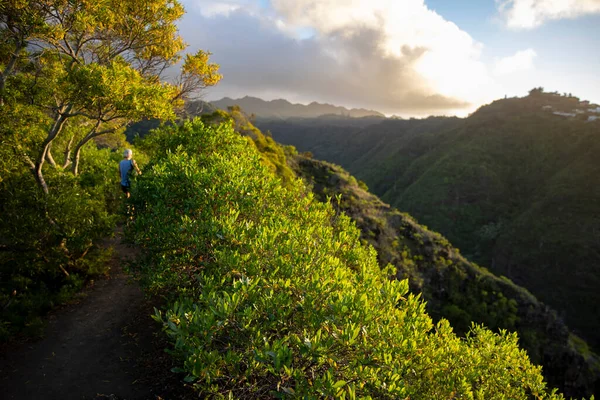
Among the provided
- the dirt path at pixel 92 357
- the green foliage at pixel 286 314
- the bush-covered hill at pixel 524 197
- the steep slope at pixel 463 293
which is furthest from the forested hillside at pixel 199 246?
the bush-covered hill at pixel 524 197

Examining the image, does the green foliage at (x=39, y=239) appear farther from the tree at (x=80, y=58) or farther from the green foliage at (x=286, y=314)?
the green foliage at (x=286, y=314)

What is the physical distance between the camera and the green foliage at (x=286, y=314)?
3.71 meters

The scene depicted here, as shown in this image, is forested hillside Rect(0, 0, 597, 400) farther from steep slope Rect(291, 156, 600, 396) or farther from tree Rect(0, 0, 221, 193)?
steep slope Rect(291, 156, 600, 396)

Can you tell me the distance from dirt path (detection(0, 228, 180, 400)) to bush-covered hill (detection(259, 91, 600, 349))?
287 feet

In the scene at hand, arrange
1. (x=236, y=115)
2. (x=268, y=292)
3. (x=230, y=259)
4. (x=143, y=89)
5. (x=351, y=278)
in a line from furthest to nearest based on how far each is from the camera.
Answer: (x=236, y=115) < (x=143, y=89) < (x=351, y=278) < (x=230, y=259) < (x=268, y=292)

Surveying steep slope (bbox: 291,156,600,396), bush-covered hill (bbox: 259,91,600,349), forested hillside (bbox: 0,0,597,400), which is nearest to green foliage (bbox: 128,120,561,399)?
forested hillside (bbox: 0,0,597,400)

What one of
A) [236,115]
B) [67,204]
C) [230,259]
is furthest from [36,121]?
[236,115]

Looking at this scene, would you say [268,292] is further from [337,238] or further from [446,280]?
[446,280]

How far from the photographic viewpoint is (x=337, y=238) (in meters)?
7.25

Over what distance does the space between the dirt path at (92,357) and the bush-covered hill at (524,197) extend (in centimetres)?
8757

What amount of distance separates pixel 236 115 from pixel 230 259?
2955 centimetres

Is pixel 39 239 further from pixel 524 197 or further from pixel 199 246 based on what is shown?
pixel 524 197

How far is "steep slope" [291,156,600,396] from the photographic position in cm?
3312

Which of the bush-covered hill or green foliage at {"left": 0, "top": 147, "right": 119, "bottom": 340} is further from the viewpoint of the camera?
the bush-covered hill
